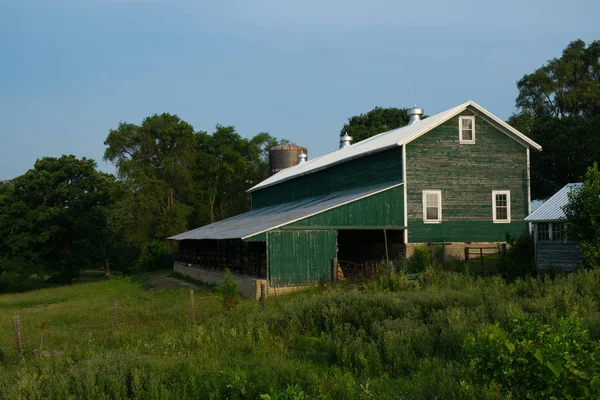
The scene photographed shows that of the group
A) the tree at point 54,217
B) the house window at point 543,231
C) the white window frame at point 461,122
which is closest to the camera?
the house window at point 543,231

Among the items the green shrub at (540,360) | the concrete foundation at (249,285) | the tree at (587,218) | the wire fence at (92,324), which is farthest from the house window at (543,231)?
the green shrub at (540,360)

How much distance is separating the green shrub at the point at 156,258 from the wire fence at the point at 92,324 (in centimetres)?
2507

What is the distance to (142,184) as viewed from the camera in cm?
6050

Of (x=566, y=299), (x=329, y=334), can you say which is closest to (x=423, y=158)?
(x=566, y=299)

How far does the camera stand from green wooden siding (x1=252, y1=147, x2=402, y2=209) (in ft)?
99.1

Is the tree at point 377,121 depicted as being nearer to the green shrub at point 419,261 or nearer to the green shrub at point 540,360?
the green shrub at point 419,261

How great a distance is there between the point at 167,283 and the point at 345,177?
1247cm

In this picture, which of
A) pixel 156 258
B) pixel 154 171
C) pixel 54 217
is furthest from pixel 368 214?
pixel 154 171

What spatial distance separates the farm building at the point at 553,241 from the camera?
2328 cm

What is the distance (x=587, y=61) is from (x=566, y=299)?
45337mm

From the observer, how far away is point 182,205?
2462 inches

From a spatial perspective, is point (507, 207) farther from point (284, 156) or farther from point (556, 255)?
point (284, 156)

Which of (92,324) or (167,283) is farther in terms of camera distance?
(167,283)

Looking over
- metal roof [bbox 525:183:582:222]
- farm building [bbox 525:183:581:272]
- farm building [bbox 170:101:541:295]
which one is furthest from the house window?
farm building [bbox 170:101:541:295]
